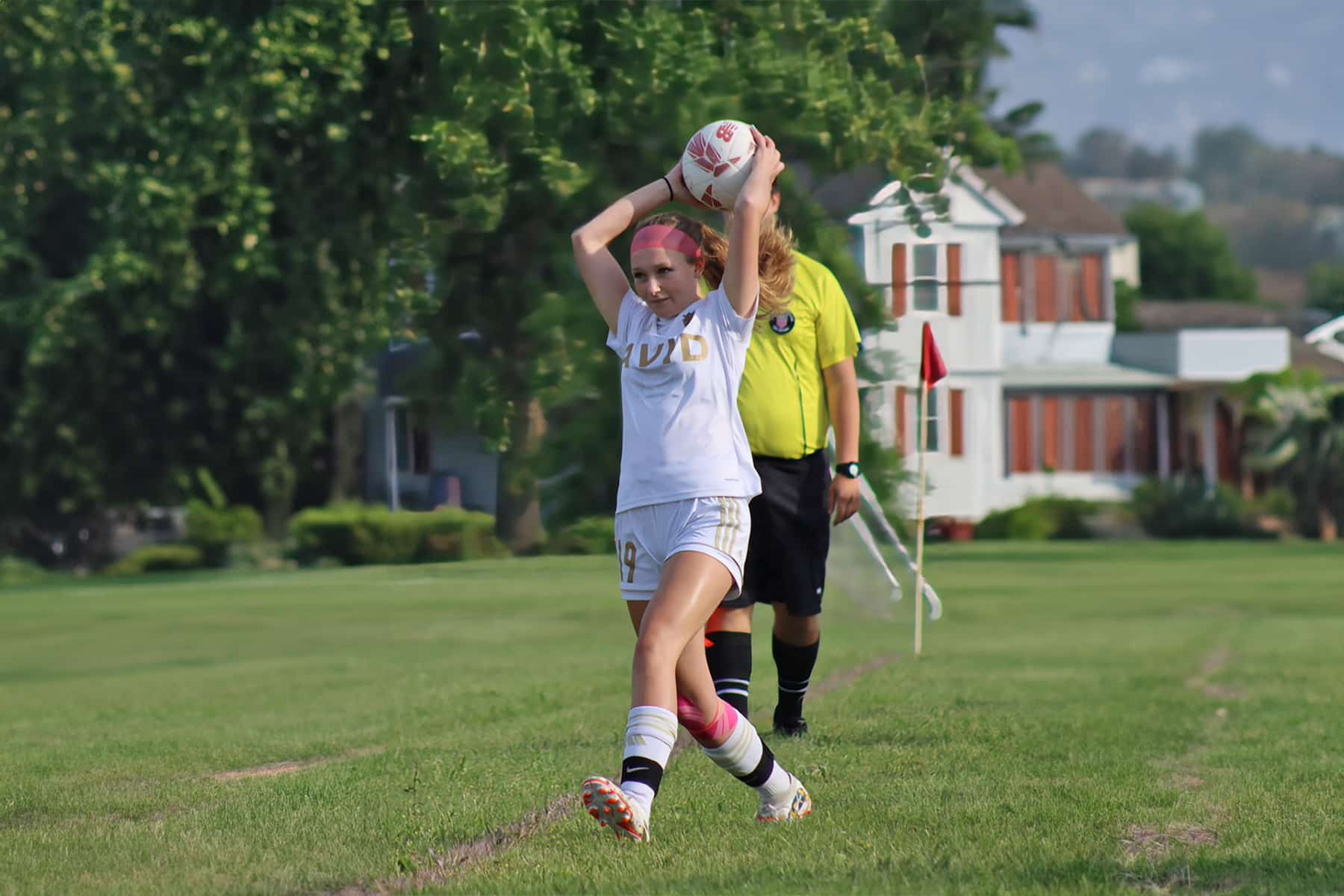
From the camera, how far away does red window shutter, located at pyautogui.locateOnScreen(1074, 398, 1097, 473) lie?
47.5 meters

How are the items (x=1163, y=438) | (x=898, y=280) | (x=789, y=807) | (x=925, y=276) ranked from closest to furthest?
1. (x=789, y=807)
2. (x=925, y=276)
3. (x=898, y=280)
4. (x=1163, y=438)

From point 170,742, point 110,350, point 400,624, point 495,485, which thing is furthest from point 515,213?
point 110,350

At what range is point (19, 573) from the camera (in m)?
38.2

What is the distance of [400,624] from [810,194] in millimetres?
6402

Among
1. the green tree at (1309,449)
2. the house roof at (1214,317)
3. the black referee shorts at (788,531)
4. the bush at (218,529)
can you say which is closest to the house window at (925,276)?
the black referee shorts at (788,531)

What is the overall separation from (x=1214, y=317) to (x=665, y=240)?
2598 inches

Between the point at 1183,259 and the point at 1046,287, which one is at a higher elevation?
the point at 1183,259

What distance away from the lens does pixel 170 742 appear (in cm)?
929

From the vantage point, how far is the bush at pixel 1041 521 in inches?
1677

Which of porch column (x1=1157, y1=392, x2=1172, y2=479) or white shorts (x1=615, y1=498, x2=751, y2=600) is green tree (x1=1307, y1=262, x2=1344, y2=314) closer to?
porch column (x1=1157, y1=392, x2=1172, y2=479)

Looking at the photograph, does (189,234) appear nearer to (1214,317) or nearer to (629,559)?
(629,559)

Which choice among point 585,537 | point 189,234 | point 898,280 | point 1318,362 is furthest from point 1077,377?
point 898,280

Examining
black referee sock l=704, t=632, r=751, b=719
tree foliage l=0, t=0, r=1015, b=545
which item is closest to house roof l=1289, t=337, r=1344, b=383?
tree foliage l=0, t=0, r=1015, b=545

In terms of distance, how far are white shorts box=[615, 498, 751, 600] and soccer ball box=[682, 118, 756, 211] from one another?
3.48ft
